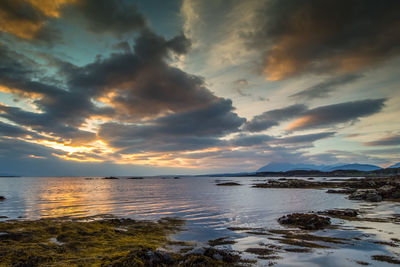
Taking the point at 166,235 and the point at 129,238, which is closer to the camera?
the point at 129,238

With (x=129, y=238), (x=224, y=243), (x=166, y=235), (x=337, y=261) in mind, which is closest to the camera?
(x=337, y=261)

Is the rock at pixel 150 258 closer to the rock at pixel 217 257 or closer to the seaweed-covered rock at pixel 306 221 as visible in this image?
the rock at pixel 217 257

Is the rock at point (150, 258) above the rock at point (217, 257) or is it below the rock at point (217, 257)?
above

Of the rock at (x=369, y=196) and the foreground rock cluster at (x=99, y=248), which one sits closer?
the foreground rock cluster at (x=99, y=248)

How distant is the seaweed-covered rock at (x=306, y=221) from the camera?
2090 centimetres

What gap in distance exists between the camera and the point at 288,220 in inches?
918

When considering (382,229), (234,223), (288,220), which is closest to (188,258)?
(234,223)

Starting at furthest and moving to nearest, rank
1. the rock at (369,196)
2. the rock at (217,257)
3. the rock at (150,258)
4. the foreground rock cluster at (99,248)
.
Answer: the rock at (369,196), the rock at (217,257), the foreground rock cluster at (99,248), the rock at (150,258)

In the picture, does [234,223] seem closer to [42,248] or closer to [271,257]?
[271,257]

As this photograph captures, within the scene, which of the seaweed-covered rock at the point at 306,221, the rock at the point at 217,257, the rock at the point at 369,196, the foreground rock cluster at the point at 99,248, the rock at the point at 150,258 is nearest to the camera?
the rock at the point at 150,258

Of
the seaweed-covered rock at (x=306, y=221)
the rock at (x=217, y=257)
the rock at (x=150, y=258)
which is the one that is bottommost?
the seaweed-covered rock at (x=306, y=221)

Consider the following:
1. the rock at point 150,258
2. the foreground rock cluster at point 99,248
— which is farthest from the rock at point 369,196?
the rock at point 150,258

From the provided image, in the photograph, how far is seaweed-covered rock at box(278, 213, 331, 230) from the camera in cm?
2090

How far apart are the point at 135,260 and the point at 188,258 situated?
2.75 m
